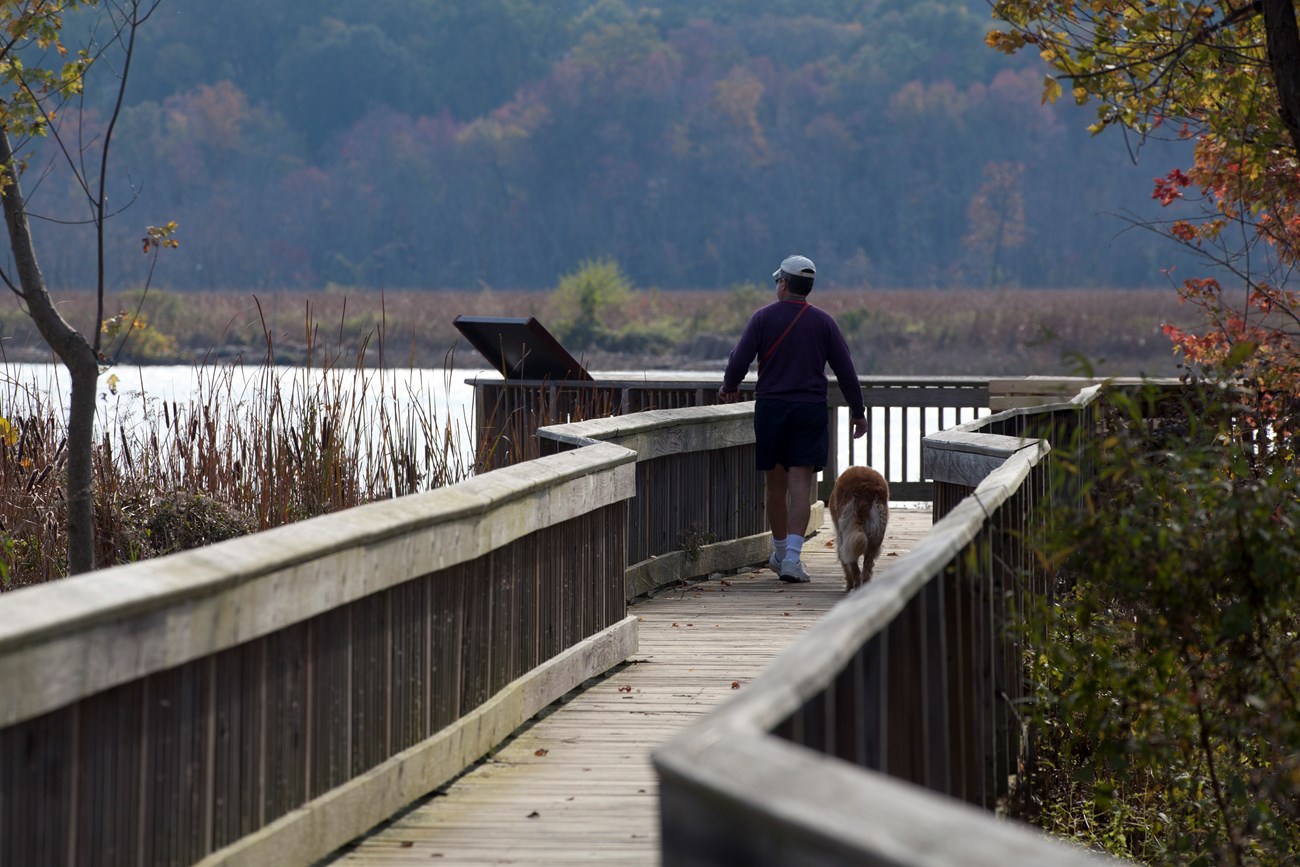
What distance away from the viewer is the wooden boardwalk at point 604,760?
4902mm

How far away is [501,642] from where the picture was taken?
613 centimetres

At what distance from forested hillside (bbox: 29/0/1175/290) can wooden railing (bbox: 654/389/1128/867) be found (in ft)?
251

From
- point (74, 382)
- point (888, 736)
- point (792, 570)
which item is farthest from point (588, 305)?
point (888, 736)

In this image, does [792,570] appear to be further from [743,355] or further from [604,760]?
[604,760]

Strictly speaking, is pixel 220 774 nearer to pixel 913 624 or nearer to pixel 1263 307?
pixel 913 624

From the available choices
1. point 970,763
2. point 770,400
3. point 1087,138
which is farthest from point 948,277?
point 970,763

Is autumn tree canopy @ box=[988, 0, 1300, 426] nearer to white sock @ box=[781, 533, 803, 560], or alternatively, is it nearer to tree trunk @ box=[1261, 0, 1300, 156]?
tree trunk @ box=[1261, 0, 1300, 156]

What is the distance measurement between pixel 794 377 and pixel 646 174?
78.6 metres

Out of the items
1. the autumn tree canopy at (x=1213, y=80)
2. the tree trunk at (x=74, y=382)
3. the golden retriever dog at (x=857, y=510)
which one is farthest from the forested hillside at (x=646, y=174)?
the autumn tree canopy at (x=1213, y=80)

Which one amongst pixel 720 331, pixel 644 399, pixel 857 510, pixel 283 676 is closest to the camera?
pixel 283 676

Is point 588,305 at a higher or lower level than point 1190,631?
higher

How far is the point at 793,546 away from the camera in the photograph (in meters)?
10.3

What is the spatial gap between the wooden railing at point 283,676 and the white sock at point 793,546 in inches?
139

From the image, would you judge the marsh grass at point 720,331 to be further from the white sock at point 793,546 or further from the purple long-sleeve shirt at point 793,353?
the purple long-sleeve shirt at point 793,353
